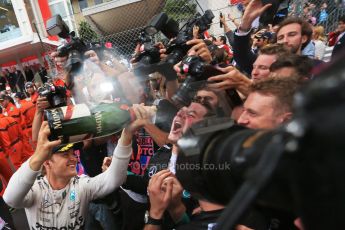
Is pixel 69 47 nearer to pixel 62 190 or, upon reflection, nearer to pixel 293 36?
pixel 62 190

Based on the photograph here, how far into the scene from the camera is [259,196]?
343 millimetres

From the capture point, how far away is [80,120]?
1.15 meters

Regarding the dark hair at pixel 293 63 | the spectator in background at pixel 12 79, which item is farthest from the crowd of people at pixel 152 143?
the spectator in background at pixel 12 79

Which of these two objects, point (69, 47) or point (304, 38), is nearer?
point (69, 47)

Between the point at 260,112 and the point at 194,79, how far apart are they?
0.27 meters

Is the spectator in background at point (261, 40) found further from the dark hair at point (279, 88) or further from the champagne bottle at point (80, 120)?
the champagne bottle at point (80, 120)

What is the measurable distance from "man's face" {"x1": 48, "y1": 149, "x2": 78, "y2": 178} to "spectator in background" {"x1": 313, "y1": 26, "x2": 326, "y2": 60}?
3.63 meters

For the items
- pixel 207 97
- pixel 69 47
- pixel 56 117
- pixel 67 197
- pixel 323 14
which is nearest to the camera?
pixel 207 97

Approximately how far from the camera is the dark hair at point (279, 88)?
1.16m

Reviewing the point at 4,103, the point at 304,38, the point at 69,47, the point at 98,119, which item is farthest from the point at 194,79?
the point at 4,103

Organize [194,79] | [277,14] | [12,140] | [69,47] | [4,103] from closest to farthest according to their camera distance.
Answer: [194,79]
[69,47]
[277,14]
[12,140]
[4,103]

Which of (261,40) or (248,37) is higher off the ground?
(248,37)

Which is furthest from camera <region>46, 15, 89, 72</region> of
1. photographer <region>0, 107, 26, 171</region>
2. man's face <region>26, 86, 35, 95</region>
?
man's face <region>26, 86, 35, 95</region>

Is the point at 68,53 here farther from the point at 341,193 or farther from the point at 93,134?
Answer: the point at 341,193
